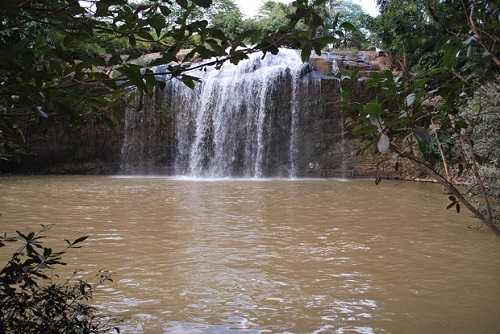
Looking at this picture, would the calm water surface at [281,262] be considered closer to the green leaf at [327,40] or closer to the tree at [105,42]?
the tree at [105,42]

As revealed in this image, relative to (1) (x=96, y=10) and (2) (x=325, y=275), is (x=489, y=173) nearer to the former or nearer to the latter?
(2) (x=325, y=275)

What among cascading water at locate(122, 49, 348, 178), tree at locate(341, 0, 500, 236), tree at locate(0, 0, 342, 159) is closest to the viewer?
tree at locate(0, 0, 342, 159)

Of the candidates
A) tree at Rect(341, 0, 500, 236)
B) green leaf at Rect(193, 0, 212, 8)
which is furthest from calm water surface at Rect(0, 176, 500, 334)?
green leaf at Rect(193, 0, 212, 8)

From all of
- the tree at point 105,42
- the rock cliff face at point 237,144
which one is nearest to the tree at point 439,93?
the tree at point 105,42

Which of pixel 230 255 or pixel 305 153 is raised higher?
pixel 305 153

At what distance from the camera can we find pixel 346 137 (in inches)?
678

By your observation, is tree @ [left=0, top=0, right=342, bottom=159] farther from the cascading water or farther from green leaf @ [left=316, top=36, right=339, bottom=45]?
the cascading water

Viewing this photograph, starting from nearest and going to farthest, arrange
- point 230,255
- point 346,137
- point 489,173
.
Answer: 1. point 230,255
2. point 489,173
3. point 346,137

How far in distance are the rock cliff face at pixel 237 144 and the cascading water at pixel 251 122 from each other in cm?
4

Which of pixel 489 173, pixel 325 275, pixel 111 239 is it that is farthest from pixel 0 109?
pixel 489 173

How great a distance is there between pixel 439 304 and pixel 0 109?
3284mm

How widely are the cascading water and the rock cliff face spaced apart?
0.04 metres

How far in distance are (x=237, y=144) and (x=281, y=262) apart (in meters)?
13.0

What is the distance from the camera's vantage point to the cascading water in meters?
17.3
